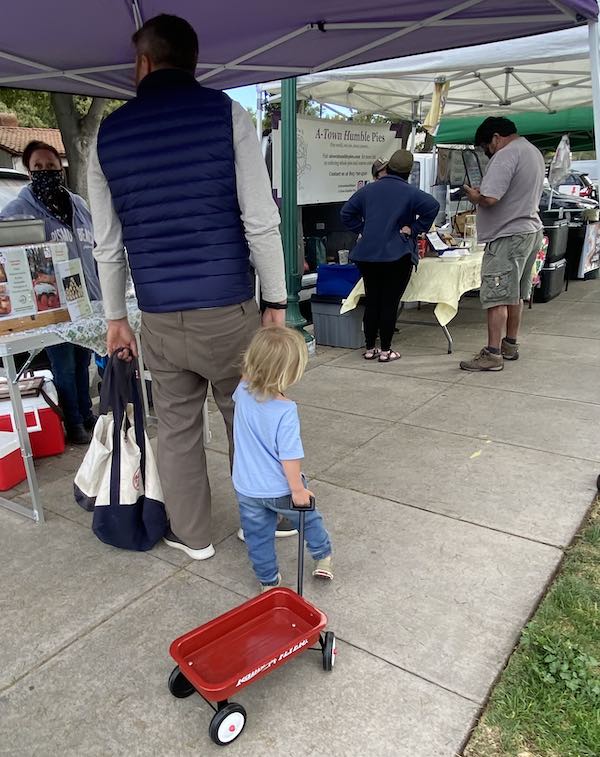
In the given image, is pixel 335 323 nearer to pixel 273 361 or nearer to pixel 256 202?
pixel 256 202

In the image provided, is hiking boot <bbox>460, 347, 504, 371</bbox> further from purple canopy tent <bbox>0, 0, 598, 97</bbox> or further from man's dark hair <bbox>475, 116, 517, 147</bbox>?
purple canopy tent <bbox>0, 0, 598, 97</bbox>

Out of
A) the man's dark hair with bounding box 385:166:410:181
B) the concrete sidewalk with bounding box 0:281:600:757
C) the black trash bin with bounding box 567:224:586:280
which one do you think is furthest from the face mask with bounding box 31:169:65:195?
the black trash bin with bounding box 567:224:586:280

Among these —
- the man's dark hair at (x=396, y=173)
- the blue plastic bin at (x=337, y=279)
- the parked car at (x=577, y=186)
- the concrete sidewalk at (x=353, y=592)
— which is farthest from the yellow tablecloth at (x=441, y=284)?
the parked car at (x=577, y=186)

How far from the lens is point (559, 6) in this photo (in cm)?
288

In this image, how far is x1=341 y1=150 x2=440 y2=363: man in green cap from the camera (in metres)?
5.31

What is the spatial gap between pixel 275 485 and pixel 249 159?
3.91ft

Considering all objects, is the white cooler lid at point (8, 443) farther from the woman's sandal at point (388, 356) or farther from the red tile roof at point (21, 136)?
the red tile roof at point (21, 136)

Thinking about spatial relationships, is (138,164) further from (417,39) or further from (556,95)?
(556,95)

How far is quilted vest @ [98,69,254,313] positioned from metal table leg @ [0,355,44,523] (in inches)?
35.5

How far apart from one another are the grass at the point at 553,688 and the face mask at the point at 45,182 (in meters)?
3.39

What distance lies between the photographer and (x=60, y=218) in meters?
3.67

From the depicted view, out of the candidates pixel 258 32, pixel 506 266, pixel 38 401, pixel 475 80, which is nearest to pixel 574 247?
pixel 475 80

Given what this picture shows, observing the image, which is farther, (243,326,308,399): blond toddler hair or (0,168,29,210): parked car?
(0,168,29,210): parked car

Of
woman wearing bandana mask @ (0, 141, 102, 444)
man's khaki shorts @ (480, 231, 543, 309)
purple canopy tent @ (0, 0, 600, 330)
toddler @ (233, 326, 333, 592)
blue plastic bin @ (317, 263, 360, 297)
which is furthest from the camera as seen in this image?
blue plastic bin @ (317, 263, 360, 297)
